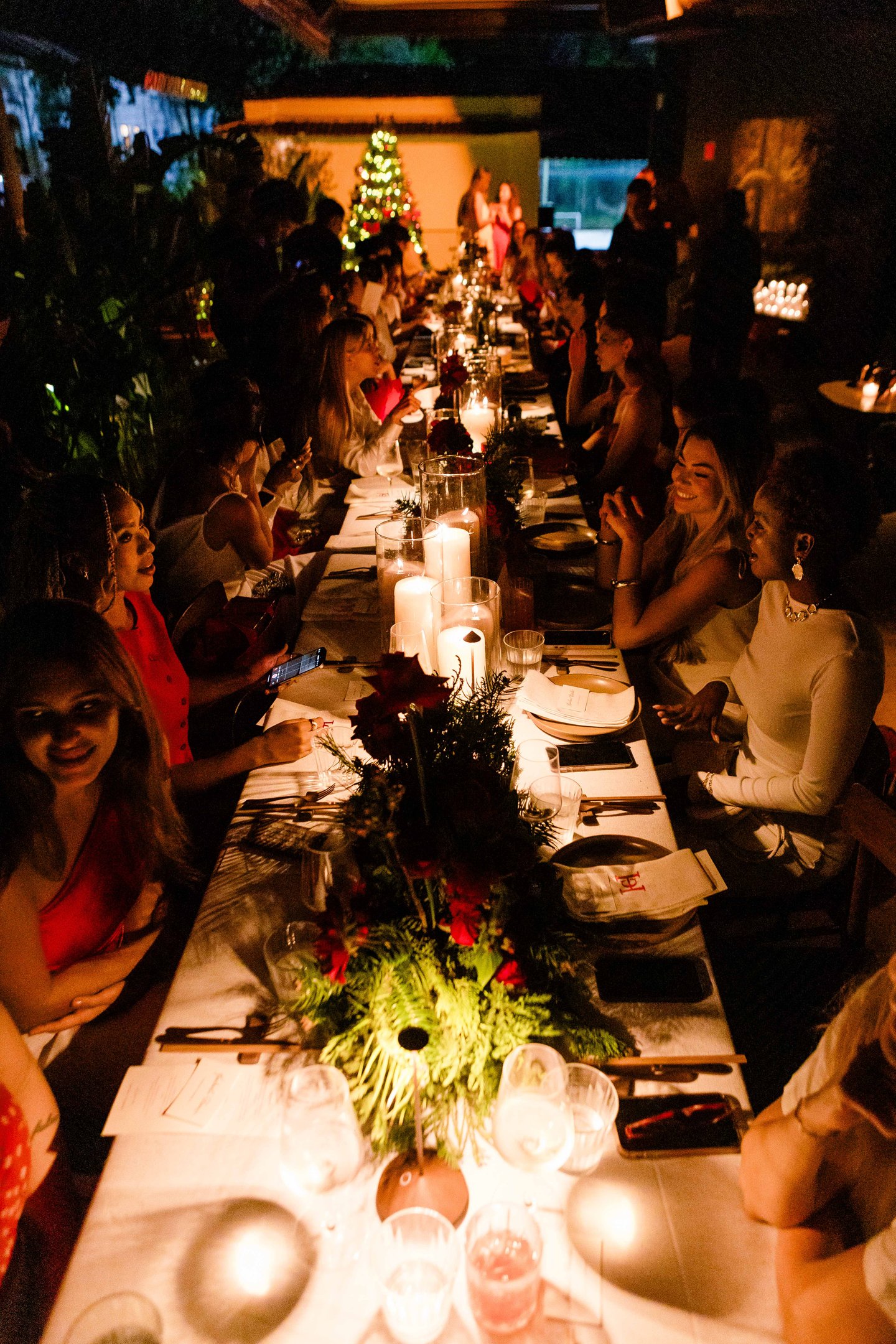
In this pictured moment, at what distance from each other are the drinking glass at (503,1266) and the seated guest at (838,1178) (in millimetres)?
251

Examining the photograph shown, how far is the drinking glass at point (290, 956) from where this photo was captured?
3.75 ft

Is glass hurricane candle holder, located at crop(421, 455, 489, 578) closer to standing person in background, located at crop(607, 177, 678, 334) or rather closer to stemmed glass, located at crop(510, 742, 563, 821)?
stemmed glass, located at crop(510, 742, 563, 821)

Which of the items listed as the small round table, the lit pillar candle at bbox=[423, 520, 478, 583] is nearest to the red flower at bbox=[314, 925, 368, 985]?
the lit pillar candle at bbox=[423, 520, 478, 583]

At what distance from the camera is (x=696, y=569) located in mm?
2361

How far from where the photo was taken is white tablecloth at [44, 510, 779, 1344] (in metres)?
0.86

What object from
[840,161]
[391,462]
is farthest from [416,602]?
[840,161]

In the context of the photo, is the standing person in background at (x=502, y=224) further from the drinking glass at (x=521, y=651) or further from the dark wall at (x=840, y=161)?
the drinking glass at (x=521, y=651)

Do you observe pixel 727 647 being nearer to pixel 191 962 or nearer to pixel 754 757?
pixel 754 757

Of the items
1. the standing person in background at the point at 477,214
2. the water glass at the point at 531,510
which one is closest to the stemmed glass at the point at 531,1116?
the water glass at the point at 531,510

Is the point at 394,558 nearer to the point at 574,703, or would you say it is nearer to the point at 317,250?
the point at 574,703

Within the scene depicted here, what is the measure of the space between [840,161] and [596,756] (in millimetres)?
7821

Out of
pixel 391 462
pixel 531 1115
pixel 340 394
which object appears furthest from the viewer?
pixel 340 394

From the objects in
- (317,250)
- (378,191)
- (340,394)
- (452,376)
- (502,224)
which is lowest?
(340,394)

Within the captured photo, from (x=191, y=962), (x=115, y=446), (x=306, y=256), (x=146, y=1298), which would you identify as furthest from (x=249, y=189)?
(x=146, y=1298)
